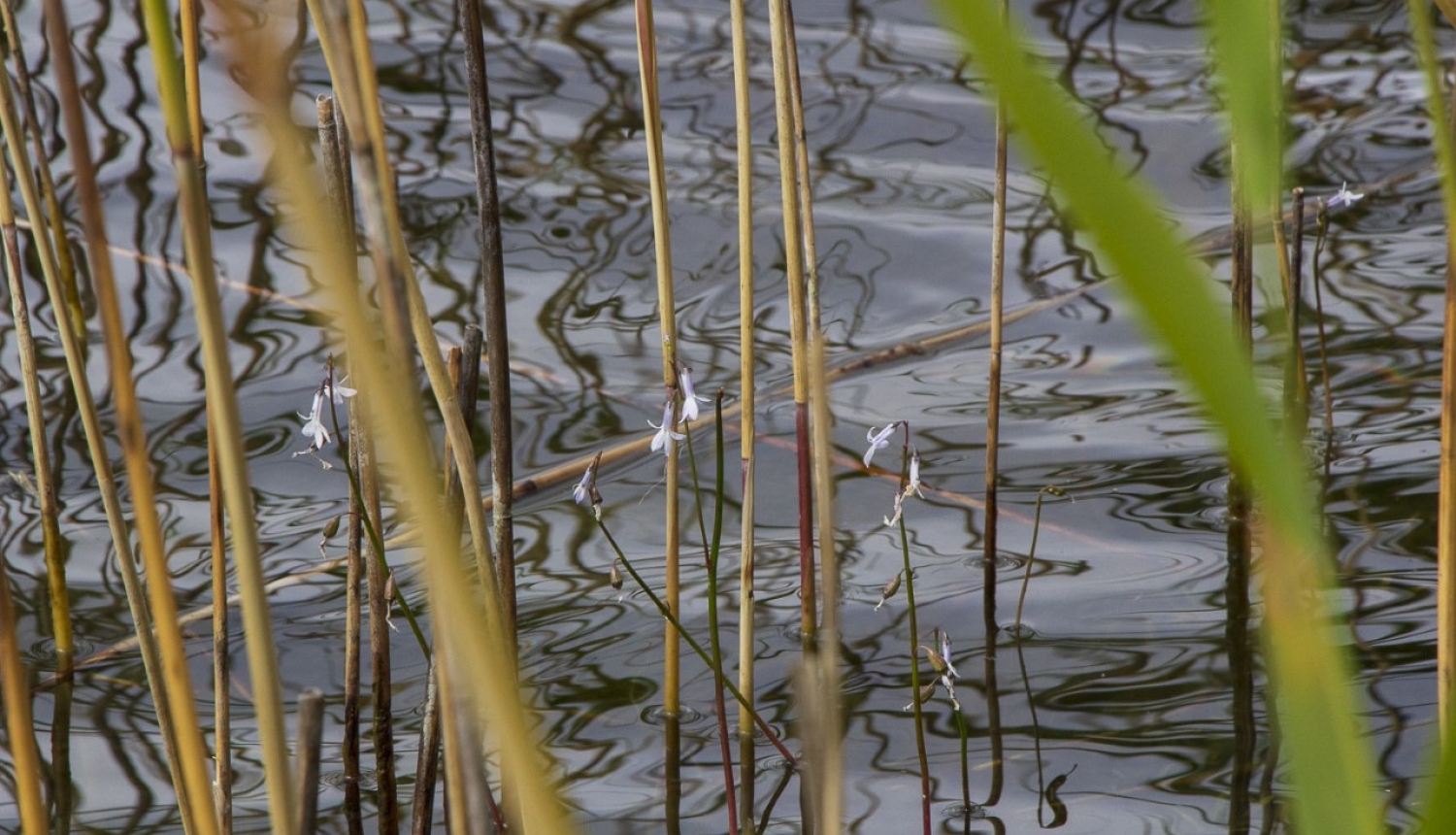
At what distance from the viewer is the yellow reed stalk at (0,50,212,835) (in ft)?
2.23

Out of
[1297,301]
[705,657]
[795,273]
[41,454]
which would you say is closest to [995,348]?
[1297,301]

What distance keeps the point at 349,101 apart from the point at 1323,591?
46cm

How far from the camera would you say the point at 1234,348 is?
21cm

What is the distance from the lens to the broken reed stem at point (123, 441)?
22.3 inches

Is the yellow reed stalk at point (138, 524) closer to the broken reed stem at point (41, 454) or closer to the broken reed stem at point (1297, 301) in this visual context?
the broken reed stem at point (41, 454)

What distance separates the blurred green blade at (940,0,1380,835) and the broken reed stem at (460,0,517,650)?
70cm

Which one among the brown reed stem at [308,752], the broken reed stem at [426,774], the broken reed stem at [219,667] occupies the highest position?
the brown reed stem at [308,752]

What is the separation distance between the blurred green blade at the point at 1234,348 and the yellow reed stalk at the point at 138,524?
44 centimetres

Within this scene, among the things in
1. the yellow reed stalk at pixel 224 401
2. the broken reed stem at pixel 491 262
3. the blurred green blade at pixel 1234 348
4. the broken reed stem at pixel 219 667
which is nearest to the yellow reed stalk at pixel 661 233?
the broken reed stem at pixel 491 262

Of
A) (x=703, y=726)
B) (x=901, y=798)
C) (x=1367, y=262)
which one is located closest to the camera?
(x=901, y=798)

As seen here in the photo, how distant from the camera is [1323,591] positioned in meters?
0.30

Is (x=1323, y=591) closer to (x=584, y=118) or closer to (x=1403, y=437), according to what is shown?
(x=1403, y=437)

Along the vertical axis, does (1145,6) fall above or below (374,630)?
above

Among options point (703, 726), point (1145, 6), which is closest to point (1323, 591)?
point (703, 726)
